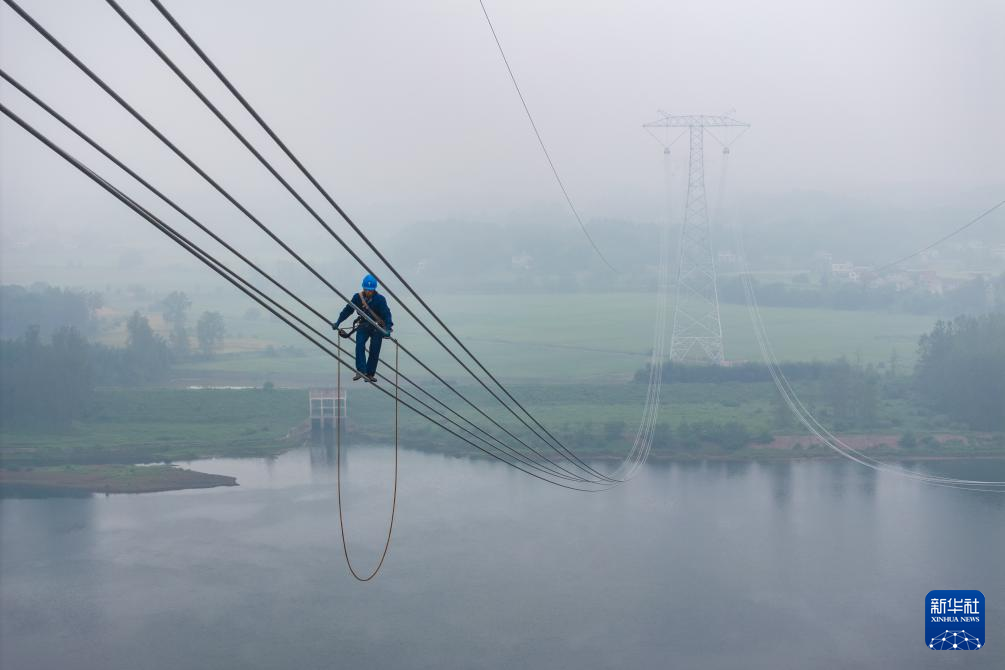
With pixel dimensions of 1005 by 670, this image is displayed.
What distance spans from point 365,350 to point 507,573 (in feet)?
25.4

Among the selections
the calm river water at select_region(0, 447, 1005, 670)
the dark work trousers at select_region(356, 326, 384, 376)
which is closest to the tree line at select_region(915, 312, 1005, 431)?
the calm river water at select_region(0, 447, 1005, 670)

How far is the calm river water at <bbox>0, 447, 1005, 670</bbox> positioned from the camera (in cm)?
811

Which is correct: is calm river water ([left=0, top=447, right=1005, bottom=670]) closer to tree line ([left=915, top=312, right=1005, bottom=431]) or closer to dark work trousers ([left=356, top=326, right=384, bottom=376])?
tree line ([left=915, top=312, right=1005, bottom=431])

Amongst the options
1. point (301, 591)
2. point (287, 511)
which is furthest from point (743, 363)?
point (301, 591)

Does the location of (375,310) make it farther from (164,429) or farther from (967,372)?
(967,372)

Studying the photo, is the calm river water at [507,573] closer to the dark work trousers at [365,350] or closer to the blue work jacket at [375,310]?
the dark work trousers at [365,350]

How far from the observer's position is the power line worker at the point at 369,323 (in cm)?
201

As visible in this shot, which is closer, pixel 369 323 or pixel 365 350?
pixel 369 323

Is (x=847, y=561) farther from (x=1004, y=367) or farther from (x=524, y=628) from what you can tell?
(x=1004, y=367)

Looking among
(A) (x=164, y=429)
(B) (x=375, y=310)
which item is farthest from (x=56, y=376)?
(B) (x=375, y=310)

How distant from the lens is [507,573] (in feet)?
31.1

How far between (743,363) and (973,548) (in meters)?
6.85

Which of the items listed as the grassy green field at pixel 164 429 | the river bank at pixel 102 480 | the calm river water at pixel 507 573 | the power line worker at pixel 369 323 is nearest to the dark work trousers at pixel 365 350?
the power line worker at pixel 369 323

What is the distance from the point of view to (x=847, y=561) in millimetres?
10141
